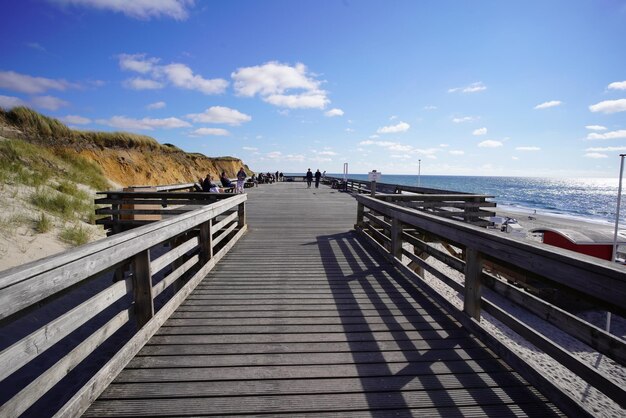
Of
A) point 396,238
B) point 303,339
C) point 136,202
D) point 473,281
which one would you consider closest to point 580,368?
point 473,281

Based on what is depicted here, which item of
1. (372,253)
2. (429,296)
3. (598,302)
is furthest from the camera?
(372,253)

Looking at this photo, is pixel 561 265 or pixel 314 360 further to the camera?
pixel 314 360

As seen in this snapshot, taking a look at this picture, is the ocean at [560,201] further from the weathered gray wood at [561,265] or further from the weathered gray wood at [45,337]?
the weathered gray wood at [45,337]

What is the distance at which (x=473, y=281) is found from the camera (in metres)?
3.26

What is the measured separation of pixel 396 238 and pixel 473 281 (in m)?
2.27

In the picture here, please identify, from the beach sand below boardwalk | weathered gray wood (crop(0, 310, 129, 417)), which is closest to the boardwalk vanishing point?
weathered gray wood (crop(0, 310, 129, 417))

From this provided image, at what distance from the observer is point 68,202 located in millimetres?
11125

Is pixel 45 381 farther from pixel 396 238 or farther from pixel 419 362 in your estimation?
pixel 396 238

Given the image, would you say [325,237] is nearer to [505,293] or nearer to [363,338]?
[363,338]

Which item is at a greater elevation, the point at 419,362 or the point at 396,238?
the point at 396,238

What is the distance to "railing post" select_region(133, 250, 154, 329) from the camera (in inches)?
117

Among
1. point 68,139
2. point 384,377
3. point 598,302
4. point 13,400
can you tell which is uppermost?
point 68,139

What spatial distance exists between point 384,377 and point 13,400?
2.27 metres

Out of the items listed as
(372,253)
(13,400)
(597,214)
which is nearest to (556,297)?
(372,253)
